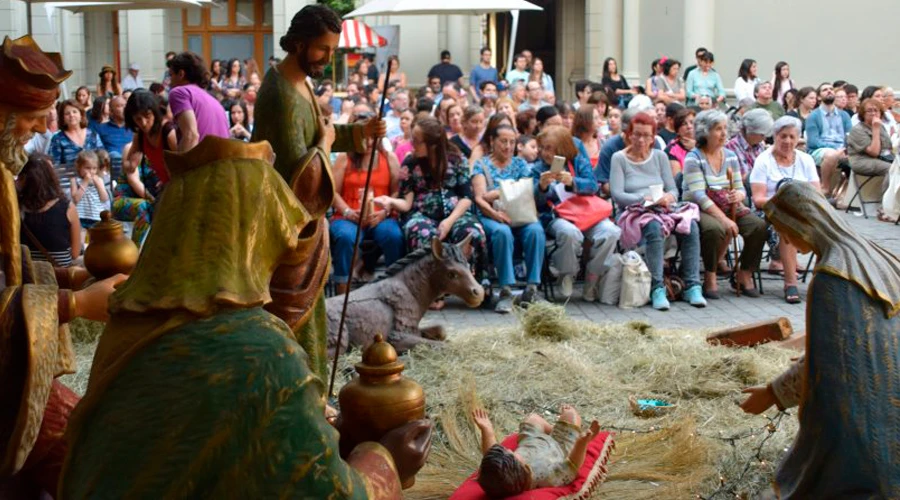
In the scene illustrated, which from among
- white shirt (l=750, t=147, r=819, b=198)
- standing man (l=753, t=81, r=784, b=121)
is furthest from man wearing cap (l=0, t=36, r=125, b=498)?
standing man (l=753, t=81, r=784, b=121)

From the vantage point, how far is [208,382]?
221 centimetres

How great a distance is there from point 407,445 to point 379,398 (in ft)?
0.36

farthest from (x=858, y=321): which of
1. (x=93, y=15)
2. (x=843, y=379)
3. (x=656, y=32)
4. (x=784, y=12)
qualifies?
(x=93, y=15)

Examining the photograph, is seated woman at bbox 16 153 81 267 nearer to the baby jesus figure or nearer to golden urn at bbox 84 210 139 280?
the baby jesus figure

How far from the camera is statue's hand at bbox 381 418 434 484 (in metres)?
2.46

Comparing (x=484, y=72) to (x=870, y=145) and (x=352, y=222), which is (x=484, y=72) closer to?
(x=870, y=145)

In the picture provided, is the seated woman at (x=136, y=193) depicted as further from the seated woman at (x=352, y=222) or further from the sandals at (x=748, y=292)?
the sandals at (x=748, y=292)

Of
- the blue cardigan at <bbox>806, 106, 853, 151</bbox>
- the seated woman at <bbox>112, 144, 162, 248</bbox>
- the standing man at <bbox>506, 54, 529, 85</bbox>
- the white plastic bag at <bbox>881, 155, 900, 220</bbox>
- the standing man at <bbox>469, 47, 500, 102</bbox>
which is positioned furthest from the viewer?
the standing man at <bbox>469, 47, 500, 102</bbox>

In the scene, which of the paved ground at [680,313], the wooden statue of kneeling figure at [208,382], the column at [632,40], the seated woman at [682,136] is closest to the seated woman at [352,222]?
the paved ground at [680,313]

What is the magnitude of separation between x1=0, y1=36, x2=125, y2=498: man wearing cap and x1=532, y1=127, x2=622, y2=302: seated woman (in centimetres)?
717

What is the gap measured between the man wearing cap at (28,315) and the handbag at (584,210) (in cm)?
729

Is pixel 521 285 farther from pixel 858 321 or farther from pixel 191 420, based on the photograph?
pixel 191 420

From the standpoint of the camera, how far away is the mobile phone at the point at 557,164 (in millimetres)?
10242

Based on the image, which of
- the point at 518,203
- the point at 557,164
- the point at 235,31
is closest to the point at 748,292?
the point at 557,164
